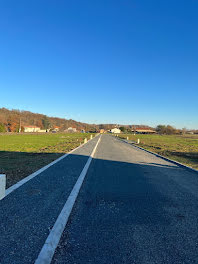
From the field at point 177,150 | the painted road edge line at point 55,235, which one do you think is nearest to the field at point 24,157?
the painted road edge line at point 55,235

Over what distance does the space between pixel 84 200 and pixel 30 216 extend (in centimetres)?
146

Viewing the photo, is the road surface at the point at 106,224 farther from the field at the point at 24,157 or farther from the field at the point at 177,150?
the field at the point at 177,150

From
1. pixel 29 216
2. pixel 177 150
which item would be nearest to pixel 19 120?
pixel 177 150

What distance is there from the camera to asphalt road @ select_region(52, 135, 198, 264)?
2.38 meters

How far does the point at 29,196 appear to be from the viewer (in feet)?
14.5

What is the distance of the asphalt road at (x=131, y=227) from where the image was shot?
7.80 feet

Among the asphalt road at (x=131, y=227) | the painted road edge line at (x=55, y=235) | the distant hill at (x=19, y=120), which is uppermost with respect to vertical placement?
the distant hill at (x=19, y=120)

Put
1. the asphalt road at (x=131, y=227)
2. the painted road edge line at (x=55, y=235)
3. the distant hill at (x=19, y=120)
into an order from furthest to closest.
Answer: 1. the distant hill at (x=19, y=120)
2. the asphalt road at (x=131, y=227)
3. the painted road edge line at (x=55, y=235)

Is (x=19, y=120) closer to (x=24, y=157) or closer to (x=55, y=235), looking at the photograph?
(x=24, y=157)

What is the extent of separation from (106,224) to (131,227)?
0.48 m

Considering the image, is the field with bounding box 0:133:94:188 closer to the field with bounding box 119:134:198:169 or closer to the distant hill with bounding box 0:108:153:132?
the field with bounding box 119:134:198:169

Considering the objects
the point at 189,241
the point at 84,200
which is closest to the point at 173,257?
the point at 189,241

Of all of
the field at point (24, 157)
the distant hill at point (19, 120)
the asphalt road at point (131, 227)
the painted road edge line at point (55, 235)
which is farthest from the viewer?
the distant hill at point (19, 120)

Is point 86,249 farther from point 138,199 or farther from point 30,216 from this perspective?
point 138,199
